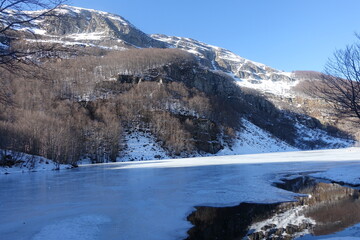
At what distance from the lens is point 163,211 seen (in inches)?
387

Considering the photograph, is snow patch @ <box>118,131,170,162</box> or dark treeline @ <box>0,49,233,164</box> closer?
dark treeline @ <box>0,49,233,164</box>

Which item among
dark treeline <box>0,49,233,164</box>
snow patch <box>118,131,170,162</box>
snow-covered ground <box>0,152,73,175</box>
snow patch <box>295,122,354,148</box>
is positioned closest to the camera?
snow-covered ground <box>0,152,73,175</box>

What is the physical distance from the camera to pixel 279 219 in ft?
27.4

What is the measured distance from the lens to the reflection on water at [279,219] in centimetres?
709

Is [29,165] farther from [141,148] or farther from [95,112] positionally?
[95,112]

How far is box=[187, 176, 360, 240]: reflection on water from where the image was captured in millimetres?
7094

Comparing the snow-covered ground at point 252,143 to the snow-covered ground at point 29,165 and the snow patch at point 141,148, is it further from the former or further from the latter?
the snow-covered ground at point 29,165

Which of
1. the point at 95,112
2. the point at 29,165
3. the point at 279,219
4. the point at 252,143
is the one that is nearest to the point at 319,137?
the point at 252,143

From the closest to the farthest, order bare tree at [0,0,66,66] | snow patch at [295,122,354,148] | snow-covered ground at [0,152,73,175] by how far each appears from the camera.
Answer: bare tree at [0,0,66,66] → snow-covered ground at [0,152,73,175] → snow patch at [295,122,354,148]

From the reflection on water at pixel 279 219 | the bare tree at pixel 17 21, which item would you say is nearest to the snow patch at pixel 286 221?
the reflection on water at pixel 279 219

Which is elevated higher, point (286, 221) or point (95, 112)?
point (95, 112)

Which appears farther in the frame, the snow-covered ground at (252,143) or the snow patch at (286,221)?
the snow-covered ground at (252,143)

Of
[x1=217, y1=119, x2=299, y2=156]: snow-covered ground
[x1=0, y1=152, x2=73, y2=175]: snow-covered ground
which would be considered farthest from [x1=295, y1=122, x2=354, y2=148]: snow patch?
[x1=0, y1=152, x2=73, y2=175]: snow-covered ground

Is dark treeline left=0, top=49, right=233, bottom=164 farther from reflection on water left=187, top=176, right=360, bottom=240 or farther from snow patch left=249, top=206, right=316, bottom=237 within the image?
snow patch left=249, top=206, right=316, bottom=237
